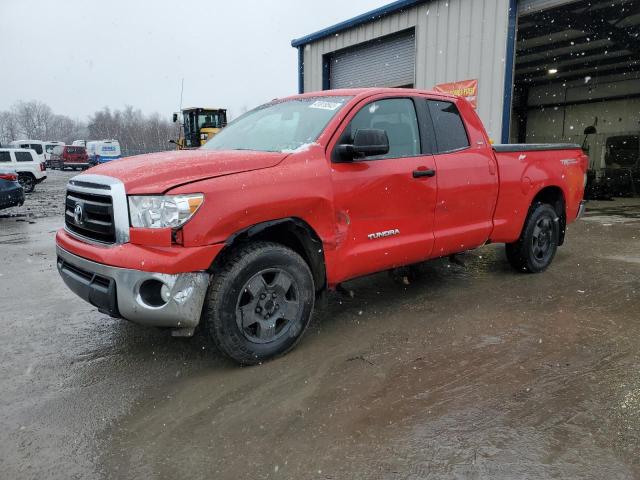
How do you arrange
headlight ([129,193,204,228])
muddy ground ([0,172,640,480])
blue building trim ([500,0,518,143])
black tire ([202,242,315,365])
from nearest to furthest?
muddy ground ([0,172,640,480]), headlight ([129,193,204,228]), black tire ([202,242,315,365]), blue building trim ([500,0,518,143])

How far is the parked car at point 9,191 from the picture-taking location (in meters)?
10.9

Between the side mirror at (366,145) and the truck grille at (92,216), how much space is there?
1.56 metres

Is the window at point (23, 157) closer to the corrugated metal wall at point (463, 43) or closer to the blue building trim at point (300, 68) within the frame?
the blue building trim at point (300, 68)

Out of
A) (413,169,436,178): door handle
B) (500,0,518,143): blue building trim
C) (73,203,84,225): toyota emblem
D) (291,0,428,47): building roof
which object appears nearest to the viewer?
(73,203,84,225): toyota emblem

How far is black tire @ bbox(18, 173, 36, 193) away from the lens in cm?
1836

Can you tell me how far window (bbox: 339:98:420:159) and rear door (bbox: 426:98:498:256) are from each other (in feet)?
0.80

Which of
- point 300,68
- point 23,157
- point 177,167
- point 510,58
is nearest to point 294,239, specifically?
point 177,167

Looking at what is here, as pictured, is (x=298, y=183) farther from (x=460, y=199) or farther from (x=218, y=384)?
(x=460, y=199)

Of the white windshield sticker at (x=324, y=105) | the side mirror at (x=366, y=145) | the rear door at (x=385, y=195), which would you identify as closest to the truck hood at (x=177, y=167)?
the side mirror at (x=366, y=145)

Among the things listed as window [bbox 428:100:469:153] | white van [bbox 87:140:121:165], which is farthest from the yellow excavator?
window [bbox 428:100:469:153]

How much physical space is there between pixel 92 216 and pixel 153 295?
732mm

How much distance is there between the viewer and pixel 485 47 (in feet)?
32.4

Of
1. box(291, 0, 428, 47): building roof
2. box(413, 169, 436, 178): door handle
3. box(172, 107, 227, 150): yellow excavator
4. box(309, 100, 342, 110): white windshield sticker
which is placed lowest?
box(413, 169, 436, 178): door handle

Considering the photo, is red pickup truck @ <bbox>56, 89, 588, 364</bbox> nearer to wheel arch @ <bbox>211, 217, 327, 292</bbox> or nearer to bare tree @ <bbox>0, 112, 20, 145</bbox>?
wheel arch @ <bbox>211, 217, 327, 292</bbox>
